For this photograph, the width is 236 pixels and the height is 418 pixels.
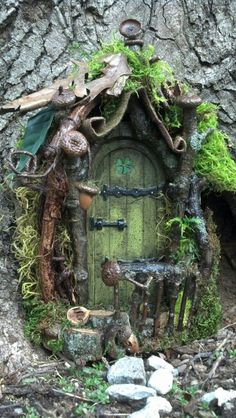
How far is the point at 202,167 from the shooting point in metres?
3.04

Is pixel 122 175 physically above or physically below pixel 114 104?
below

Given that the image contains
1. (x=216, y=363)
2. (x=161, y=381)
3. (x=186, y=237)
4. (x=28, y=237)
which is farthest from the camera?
(x=186, y=237)

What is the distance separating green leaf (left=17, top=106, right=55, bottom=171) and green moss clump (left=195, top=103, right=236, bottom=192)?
0.67 meters

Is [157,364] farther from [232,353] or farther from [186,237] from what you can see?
[186,237]

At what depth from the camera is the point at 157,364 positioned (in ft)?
9.20

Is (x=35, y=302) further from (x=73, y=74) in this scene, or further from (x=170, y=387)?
(x=73, y=74)

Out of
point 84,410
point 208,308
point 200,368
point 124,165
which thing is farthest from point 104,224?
point 84,410

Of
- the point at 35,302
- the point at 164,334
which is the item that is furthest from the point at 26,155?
the point at 164,334

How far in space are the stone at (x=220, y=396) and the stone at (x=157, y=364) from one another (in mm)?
282

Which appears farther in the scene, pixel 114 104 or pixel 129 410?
pixel 114 104

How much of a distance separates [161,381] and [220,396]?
0.23 meters

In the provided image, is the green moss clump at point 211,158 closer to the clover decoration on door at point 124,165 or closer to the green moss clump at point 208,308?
the green moss clump at point 208,308

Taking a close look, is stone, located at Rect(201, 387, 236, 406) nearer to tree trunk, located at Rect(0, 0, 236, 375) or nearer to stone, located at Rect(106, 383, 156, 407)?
stone, located at Rect(106, 383, 156, 407)

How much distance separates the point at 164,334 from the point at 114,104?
1.01 m
